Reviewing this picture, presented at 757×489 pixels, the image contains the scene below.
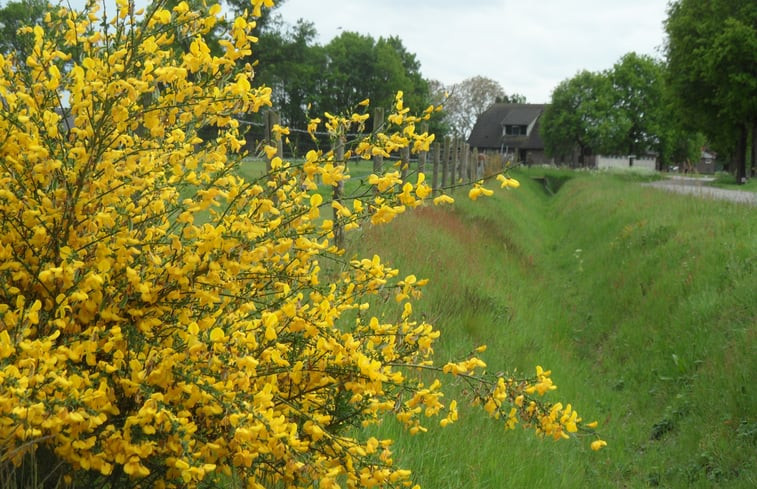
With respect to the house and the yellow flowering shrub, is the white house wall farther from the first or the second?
the yellow flowering shrub

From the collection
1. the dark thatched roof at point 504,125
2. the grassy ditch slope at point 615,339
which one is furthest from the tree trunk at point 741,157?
the dark thatched roof at point 504,125

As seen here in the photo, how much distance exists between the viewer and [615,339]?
925cm

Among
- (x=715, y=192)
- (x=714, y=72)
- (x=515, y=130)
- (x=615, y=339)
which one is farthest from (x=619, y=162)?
(x=615, y=339)

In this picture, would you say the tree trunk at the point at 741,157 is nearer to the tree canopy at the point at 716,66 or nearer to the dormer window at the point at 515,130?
the tree canopy at the point at 716,66

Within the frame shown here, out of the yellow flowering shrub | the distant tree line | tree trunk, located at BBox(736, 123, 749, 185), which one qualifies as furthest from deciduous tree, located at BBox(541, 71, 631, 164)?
the yellow flowering shrub

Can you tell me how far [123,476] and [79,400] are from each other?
718 millimetres

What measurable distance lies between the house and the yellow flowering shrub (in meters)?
79.9

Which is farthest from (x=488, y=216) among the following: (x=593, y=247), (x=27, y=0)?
(x=27, y=0)

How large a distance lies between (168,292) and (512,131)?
83.2 metres

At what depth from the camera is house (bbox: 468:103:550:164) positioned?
8194cm

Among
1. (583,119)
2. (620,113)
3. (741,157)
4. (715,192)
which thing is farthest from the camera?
(583,119)

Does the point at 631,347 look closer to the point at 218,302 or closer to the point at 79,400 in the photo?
the point at 218,302

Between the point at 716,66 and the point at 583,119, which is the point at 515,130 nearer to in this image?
the point at 583,119

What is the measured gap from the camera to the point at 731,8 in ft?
104
